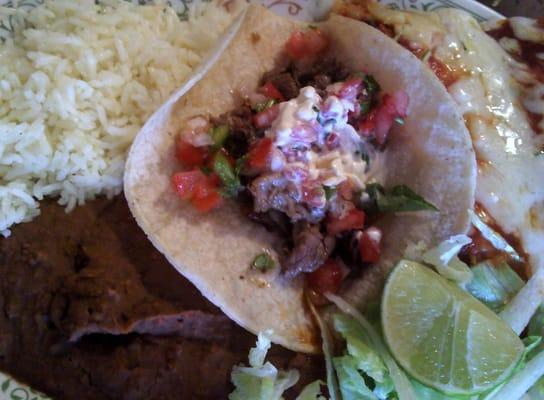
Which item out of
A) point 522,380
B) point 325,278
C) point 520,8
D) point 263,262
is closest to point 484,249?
point 522,380

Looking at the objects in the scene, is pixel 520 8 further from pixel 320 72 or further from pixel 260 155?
pixel 260 155

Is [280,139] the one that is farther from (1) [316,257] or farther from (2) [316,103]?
(1) [316,257]

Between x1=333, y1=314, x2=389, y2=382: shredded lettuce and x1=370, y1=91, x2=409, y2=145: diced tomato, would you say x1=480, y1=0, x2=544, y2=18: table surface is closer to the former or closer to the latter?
x1=370, y1=91, x2=409, y2=145: diced tomato

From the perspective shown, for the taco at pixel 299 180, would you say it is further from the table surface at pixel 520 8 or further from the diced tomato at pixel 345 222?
the table surface at pixel 520 8

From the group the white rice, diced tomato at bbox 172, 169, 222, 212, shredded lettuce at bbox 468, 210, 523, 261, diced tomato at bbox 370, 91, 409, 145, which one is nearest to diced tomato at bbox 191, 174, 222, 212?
diced tomato at bbox 172, 169, 222, 212

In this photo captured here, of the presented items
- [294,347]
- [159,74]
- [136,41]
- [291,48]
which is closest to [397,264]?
[294,347]
